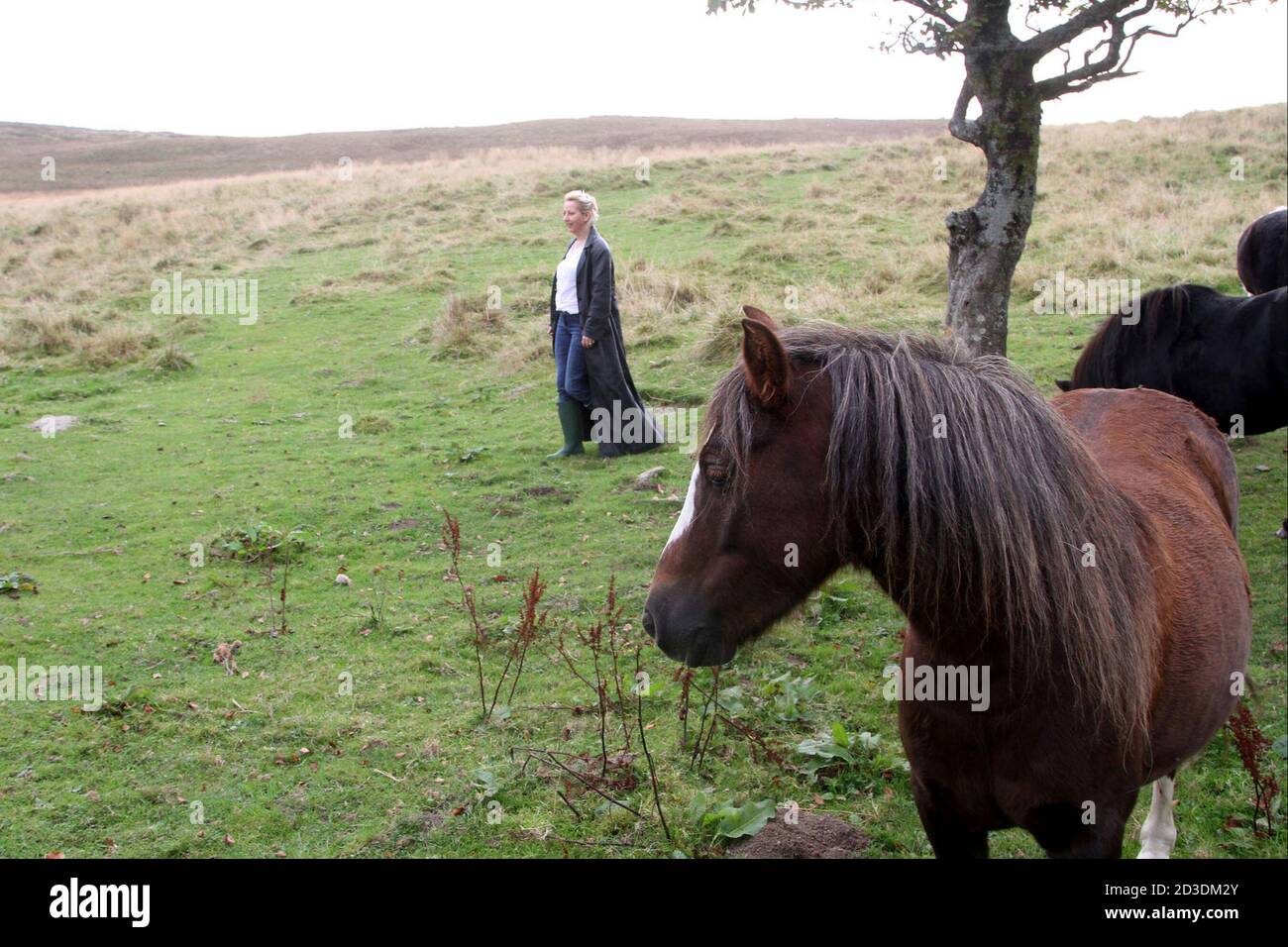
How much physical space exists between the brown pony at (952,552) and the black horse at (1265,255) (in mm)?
9663

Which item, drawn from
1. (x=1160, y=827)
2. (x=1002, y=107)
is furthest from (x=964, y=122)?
(x=1160, y=827)

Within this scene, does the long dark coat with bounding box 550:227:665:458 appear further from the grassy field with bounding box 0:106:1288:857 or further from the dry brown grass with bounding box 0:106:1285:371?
the dry brown grass with bounding box 0:106:1285:371

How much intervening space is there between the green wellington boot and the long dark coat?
0.34ft

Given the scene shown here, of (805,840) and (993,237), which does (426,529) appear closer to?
(805,840)

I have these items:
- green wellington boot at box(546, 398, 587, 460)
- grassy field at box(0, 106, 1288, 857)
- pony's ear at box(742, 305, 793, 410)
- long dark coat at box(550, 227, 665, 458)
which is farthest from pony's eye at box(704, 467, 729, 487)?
green wellington boot at box(546, 398, 587, 460)

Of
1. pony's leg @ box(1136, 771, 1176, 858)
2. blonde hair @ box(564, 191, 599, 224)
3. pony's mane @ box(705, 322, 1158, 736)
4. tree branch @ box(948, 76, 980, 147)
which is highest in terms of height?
tree branch @ box(948, 76, 980, 147)

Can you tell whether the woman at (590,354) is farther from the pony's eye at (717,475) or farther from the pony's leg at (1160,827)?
the pony's eye at (717,475)

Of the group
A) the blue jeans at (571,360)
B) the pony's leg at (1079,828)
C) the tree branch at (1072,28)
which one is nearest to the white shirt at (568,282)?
the blue jeans at (571,360)

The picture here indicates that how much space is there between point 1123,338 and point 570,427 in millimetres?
4753

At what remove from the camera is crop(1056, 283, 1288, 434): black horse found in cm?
701

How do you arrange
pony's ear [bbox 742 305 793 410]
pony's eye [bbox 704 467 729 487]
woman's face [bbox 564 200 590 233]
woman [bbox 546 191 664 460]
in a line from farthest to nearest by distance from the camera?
woman [bbox 546 191 664 460], woman's face [bbox 564 200 590 233], pony's eye [bbox 704 467 729 487], pony's ear [bbox 742 305 793 410]

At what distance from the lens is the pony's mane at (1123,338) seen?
7.11 meters

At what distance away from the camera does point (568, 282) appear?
344 inches

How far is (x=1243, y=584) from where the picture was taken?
3.39m
